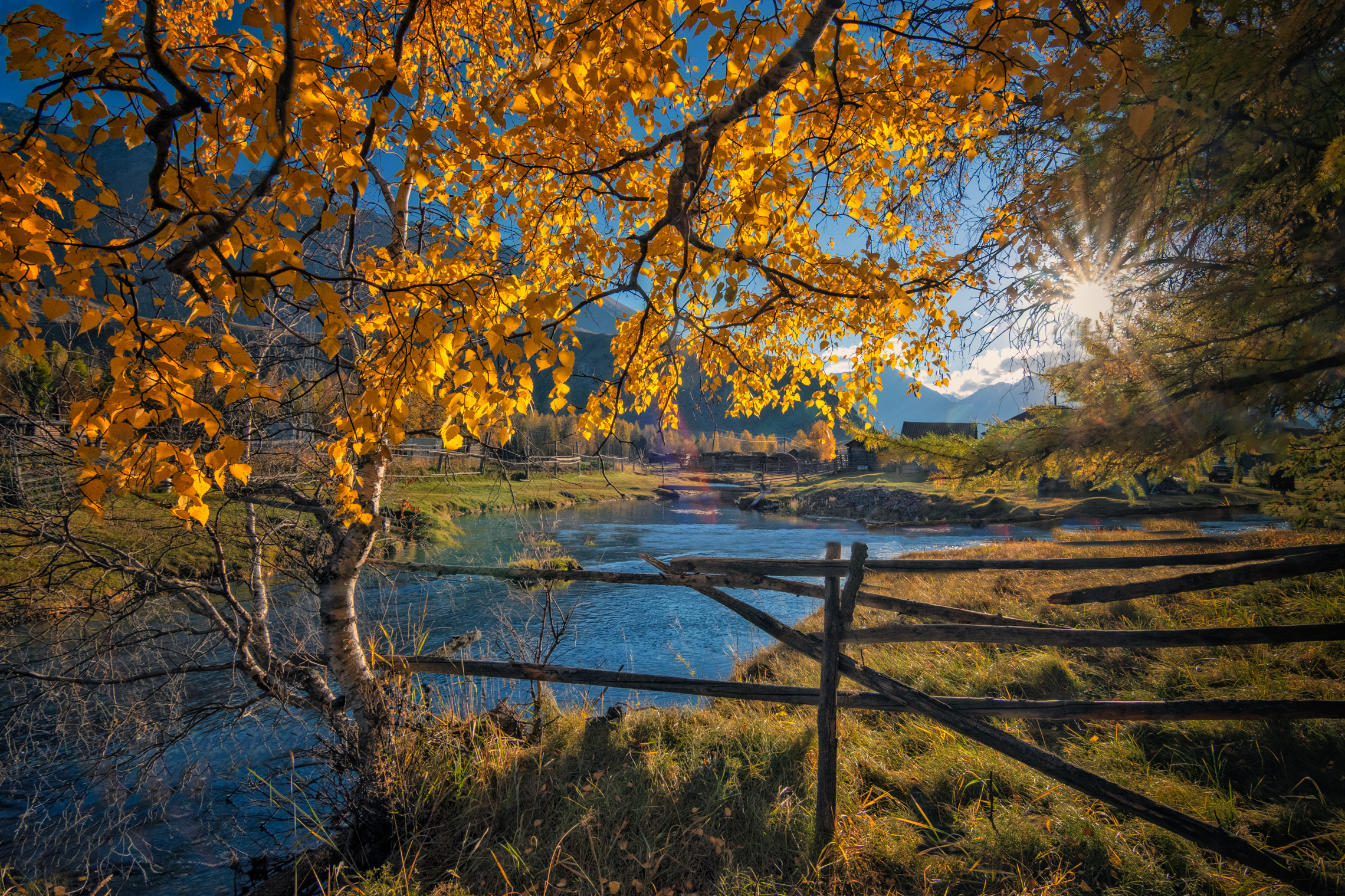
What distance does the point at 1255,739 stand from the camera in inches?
156

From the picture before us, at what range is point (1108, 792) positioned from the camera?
2934mm

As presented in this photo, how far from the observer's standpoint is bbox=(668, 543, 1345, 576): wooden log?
11.8ft

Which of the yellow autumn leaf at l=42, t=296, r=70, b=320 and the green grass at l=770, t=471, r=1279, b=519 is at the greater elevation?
the yellow autumn leaf at l=42, t=296, r=70, b=320

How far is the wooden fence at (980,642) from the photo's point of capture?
2910 millimetres

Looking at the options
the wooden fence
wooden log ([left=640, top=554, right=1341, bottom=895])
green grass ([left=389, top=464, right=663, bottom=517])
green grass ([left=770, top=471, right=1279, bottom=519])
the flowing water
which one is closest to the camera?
wooden log ([left=640, top=554, right=1341, bottom=895])

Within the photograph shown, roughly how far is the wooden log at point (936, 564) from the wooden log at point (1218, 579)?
0.17 m

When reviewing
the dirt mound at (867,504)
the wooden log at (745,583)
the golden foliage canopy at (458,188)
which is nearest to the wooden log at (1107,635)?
the wooden log at (745,583)

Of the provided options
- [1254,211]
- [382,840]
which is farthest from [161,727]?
[1254,211]

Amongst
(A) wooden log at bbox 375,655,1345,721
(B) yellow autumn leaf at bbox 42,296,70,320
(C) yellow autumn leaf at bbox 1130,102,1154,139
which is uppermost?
(C) yellow autumn leaf at bbox 1130,102,1154,139

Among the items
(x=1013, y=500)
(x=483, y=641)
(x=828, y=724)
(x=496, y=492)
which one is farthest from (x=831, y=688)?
(x=1013, y=500)

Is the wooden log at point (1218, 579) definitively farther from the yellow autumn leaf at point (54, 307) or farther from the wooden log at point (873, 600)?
the yellow autumn leaf at point (54, 307)

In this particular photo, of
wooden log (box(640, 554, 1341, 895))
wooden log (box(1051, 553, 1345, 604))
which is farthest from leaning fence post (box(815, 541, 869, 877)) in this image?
wooden log (box(1051, 553, 1345, 604))

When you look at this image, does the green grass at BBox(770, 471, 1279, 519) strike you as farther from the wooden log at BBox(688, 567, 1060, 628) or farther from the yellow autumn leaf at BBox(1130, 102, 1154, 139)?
the yellow autumn leaf at BBox(1130, 102, 1154, 139)

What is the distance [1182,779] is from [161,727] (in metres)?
7.83
